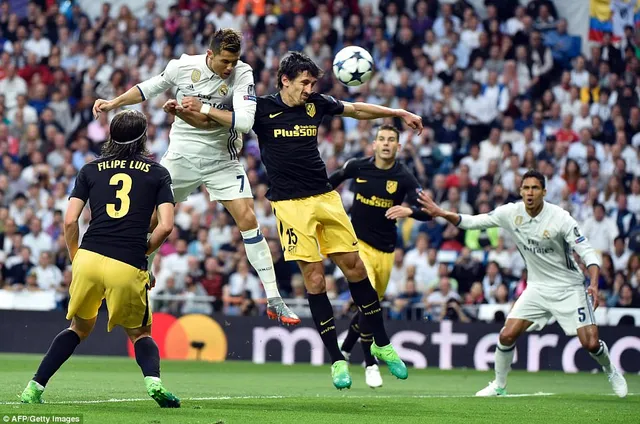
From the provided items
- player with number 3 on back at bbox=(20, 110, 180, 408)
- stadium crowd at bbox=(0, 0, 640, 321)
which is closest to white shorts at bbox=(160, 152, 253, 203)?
player with number 3 on back at bbox=(20, 110, 180, 408)

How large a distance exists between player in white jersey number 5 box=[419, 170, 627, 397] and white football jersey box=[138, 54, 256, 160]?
240cm

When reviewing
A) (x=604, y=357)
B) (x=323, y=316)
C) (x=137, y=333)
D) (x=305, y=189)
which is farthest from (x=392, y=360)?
(x=604, y=357)

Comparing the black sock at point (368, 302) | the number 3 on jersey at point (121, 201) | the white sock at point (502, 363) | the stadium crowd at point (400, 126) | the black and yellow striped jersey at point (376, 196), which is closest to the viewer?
the number 3 on jersey at point (121, 201)

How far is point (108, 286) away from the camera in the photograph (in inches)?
348

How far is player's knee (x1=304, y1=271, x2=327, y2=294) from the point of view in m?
11.0

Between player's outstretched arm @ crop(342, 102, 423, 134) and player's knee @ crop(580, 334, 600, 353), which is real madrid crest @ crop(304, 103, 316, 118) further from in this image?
player's knee @ crop(580, 334, 600, 353)

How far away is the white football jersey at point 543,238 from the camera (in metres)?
12.9

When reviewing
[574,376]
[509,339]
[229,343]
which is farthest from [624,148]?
[509,339]

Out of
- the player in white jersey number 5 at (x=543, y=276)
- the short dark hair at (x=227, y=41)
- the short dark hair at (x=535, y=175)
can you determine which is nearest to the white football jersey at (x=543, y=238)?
the player in white jersey number 5 at (x=543, y=276)

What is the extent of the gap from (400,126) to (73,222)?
14683mm

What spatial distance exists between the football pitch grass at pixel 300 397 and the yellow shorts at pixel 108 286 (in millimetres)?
771

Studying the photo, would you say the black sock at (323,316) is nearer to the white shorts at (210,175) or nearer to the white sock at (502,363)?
the white shorts at (210,175)

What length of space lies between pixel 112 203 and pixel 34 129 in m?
15.7

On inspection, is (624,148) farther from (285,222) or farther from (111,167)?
(111,167)
